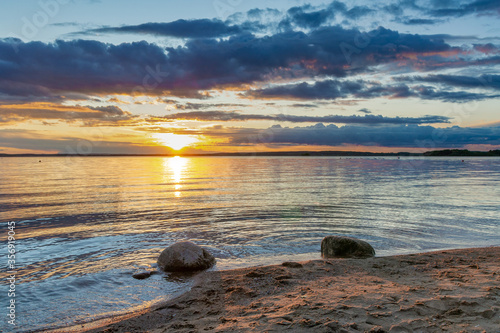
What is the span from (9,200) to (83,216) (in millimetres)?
11741

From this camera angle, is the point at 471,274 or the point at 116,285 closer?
the point at 471,274

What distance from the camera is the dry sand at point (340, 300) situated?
20.2ft

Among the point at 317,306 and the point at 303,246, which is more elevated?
the point at 317,306

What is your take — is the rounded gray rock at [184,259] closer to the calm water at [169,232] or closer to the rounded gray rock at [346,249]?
the calm water at [169,232]

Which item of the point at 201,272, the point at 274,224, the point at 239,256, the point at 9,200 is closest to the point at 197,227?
the point at 274,224

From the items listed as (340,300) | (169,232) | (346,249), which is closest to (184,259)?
(340,300)

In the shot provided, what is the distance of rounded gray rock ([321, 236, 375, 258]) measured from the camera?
12.8m

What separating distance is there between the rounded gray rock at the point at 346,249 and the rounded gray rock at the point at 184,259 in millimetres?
4727

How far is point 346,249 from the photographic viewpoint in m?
12.9

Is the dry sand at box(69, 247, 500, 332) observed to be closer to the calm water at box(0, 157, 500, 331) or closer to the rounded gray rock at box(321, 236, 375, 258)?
the rounded gray rock at box(321, 236, 375, 258)

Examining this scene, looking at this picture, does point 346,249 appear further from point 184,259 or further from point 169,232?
point 169,232

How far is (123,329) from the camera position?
7066 millimetres

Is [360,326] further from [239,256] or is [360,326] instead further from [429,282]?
[239,256]

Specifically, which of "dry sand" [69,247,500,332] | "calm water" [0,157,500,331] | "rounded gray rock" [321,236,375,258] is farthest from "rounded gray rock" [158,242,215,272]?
"rounded gray rock" [321,236,375,258]
